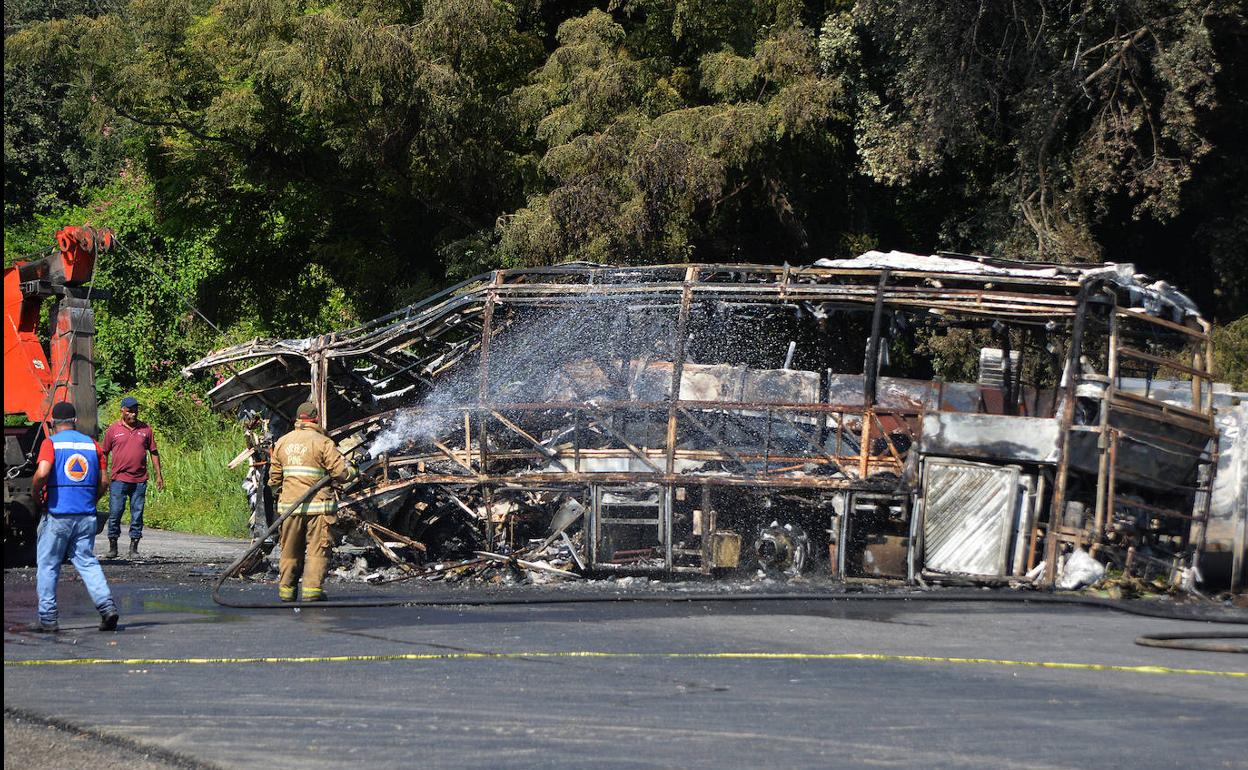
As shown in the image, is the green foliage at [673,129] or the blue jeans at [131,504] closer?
the blue jeans at [131,504]

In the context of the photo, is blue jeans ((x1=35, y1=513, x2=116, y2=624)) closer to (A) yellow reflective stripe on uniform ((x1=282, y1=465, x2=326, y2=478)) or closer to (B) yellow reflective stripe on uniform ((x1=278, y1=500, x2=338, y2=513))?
(B) yellow reflective stripe on uniform ((x1=278, y1=500, x2=338, y2=513))

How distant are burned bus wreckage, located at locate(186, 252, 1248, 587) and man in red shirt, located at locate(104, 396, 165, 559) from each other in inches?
63.2

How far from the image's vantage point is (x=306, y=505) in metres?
12.9

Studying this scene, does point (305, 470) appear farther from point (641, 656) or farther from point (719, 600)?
point (641, 656)

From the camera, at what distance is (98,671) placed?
9.03m

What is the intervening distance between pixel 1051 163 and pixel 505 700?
16719 millimetres

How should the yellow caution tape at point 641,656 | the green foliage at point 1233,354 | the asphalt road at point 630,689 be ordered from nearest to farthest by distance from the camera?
1. the asphalt road at point 630,689
2. the yellow caution tape at point 641,656
3. the green foliage at point 1233,354

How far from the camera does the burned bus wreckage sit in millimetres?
14062

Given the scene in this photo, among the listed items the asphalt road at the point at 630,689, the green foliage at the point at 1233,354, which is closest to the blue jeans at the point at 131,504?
the asphalt road at the point at 630,689

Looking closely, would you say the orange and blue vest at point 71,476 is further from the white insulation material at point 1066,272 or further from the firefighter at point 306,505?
the white insulation material at point 1066,272

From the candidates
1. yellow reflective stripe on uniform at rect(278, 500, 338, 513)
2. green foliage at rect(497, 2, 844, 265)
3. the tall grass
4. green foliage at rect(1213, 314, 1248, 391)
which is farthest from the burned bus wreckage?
the tall grass

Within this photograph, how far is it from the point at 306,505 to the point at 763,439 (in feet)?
15.8

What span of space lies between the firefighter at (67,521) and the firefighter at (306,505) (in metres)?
2.16

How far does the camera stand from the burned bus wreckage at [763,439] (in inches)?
554
